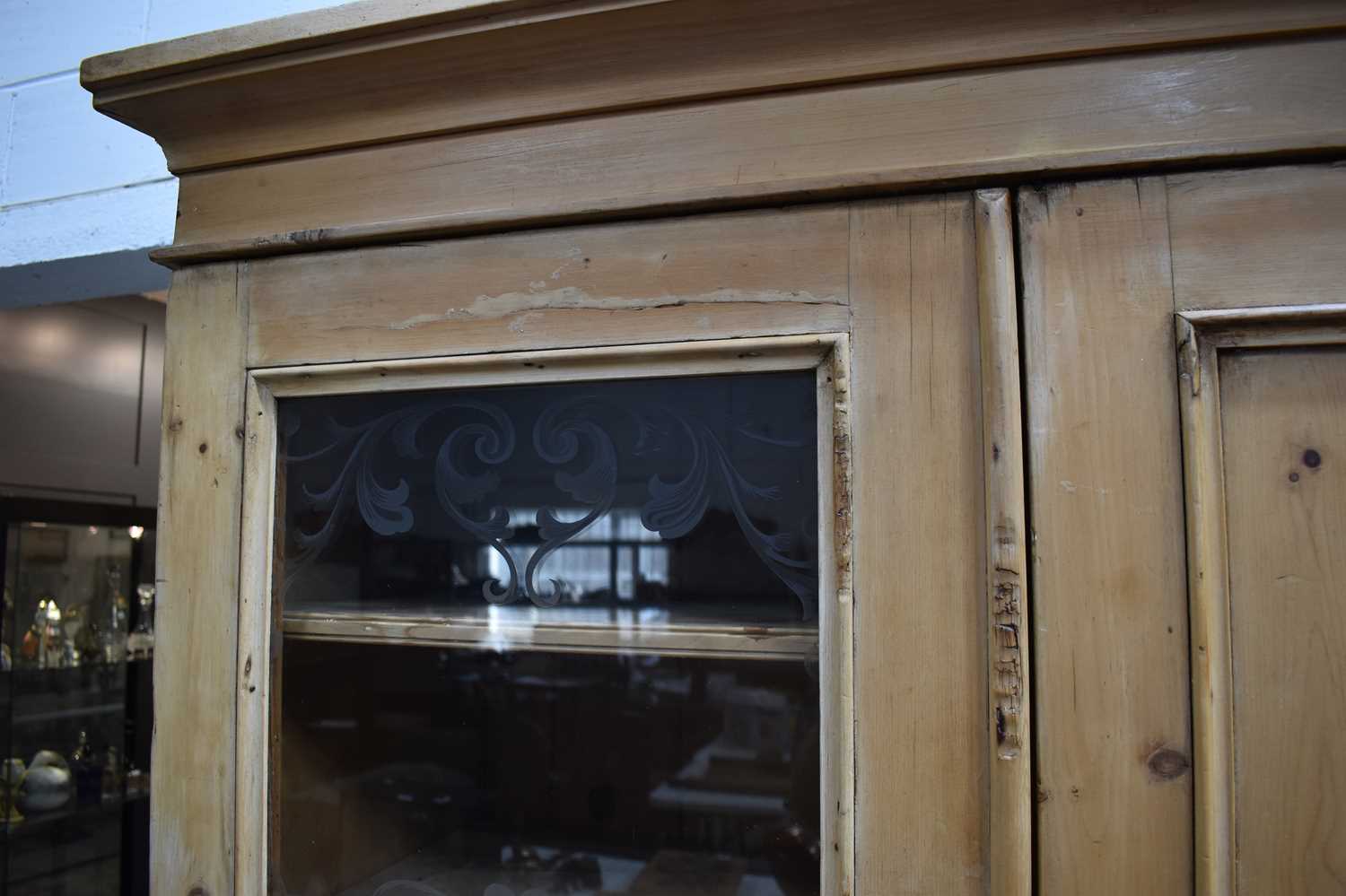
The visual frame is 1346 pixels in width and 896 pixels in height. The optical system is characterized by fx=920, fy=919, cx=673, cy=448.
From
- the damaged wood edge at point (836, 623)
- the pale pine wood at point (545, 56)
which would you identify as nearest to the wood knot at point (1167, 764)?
the damaged wood edge at point (836, 623)

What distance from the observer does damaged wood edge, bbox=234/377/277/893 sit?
647 mm

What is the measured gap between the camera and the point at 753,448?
604mm

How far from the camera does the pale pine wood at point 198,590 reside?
651 millimetres

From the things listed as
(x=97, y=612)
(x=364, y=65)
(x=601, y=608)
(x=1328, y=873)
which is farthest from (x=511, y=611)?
(x=97, y=612)

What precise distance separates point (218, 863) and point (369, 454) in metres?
0.30

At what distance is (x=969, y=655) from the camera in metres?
0.52

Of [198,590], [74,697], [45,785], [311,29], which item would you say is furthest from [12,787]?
[311,29]

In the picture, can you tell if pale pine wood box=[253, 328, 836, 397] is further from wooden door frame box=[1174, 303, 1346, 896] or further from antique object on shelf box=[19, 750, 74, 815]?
antique object on shelf box=[19, 750, 74, 815]

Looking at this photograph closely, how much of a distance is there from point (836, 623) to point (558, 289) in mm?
280

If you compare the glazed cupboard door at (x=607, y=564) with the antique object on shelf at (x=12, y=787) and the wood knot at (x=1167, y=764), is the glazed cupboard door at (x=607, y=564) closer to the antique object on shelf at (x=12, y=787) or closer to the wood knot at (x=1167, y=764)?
the wood knot at (x=1167, y=764)

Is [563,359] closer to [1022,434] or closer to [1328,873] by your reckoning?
[1022,434]

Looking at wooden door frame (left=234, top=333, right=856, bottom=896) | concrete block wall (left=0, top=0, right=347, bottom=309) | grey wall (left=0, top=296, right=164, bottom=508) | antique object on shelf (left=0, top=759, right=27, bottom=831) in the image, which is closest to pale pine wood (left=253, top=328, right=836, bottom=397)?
wooden door frame (left=234, top=333, right=856, bottom=896)

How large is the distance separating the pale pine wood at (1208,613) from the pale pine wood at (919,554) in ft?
0.35

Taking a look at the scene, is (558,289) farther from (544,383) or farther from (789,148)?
(789,148)
